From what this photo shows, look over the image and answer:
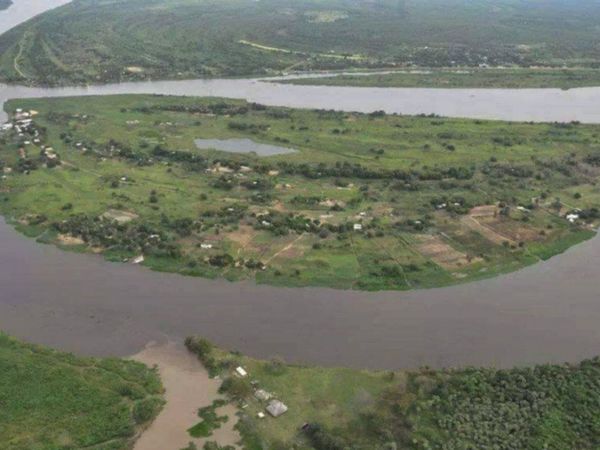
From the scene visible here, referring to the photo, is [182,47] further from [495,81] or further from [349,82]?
[495,81]

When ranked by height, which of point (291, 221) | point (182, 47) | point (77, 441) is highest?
point (182, 47)

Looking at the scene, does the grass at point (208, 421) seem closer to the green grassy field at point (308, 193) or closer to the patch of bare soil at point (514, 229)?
the green grassy field at point (308, 193)

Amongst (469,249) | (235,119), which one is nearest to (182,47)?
(235,119)

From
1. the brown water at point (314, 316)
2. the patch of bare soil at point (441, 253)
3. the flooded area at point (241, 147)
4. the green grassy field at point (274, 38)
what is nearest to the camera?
the brown water at point (314, 316)

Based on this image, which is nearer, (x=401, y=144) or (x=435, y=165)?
(x=435, y=165)

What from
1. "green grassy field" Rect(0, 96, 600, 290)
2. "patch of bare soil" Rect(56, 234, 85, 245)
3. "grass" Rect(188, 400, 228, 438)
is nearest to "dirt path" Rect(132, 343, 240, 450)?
"grass" Rect(188, 400, 228, 438)

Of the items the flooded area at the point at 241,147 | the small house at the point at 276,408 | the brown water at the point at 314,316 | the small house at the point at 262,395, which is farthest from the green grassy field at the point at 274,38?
the small house at the point at 276,408

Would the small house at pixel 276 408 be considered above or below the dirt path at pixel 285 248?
below
